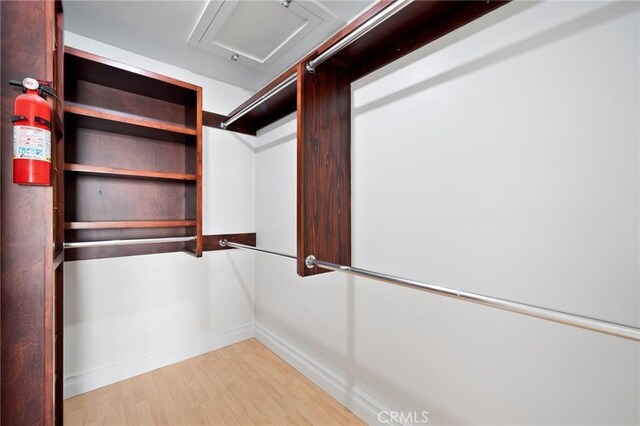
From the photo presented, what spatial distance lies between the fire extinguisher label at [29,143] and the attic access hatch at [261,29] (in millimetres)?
1164

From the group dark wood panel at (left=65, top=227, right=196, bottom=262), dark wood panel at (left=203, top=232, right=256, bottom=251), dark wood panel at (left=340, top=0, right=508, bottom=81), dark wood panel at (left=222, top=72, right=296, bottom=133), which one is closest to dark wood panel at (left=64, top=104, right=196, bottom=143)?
dark wood panel at (left=222, top=72, right=296, bottom=133)

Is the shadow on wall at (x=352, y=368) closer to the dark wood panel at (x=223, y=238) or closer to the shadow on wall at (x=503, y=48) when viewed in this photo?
the dark wood panel at (x=223, y=238)

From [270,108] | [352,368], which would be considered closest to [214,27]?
[270,108]

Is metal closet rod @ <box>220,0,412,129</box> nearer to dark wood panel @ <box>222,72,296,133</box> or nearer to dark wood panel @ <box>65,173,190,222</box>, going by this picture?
dark wood panel @ <box>222,72,296,133</box>

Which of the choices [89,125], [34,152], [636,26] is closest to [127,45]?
[89,125]

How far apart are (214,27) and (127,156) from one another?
1117 millimetres

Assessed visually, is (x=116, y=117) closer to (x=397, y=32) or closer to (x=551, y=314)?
(x=397, y=32)

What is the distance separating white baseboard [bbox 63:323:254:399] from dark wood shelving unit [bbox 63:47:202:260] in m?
0.82

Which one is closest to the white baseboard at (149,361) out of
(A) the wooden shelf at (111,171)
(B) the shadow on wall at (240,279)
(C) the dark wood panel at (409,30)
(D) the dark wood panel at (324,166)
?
(B) the shadow on wall at (240,279)

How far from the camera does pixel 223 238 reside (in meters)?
2.46

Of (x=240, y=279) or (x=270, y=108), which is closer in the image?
(x=270, y=108)

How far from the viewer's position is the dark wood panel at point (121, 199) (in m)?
1.81

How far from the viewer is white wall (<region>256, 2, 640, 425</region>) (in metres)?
0.86

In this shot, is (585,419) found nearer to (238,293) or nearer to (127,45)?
(238,293)
